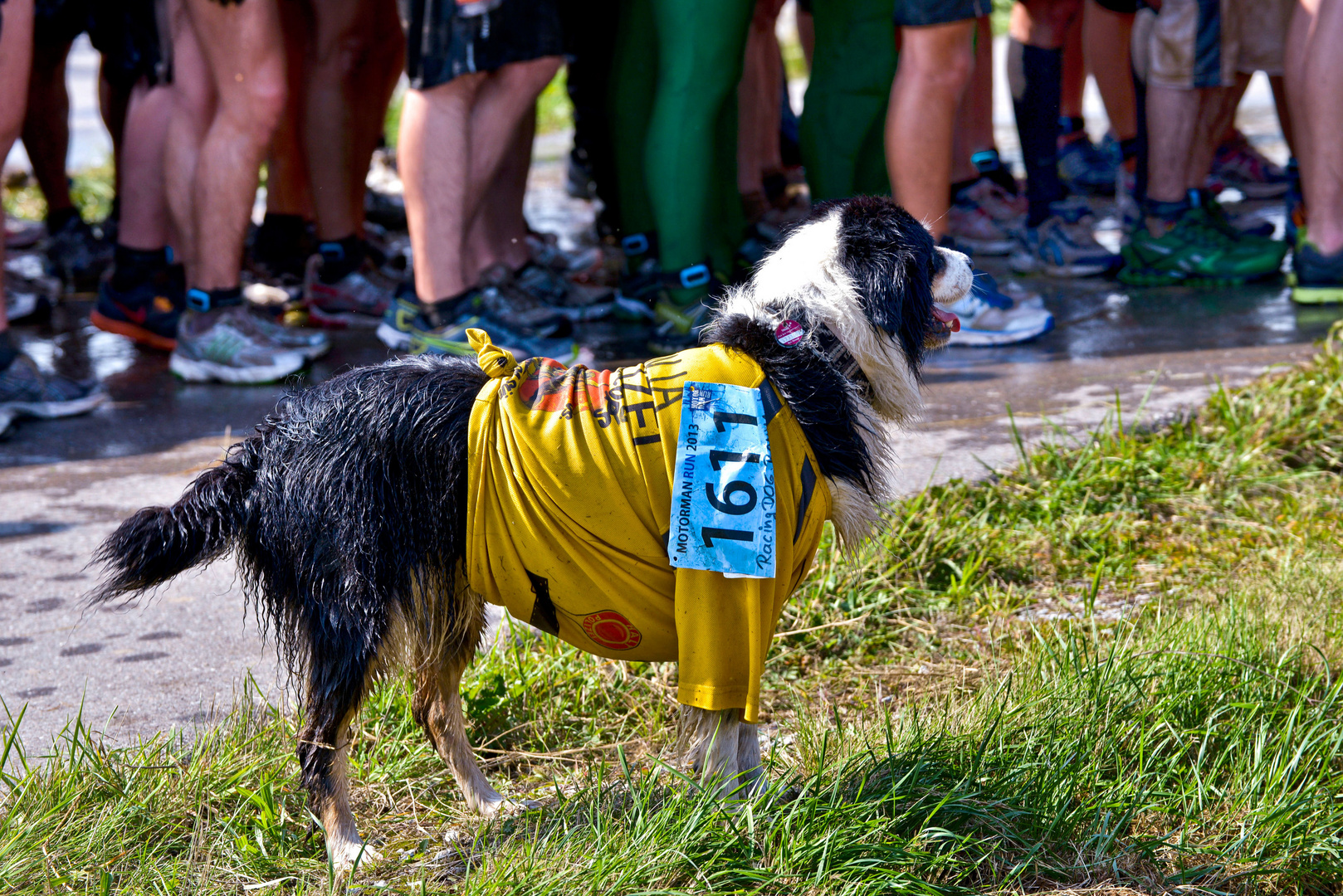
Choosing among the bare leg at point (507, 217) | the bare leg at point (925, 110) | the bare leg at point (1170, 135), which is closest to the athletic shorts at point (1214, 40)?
the bare leg at point (1170, 135)

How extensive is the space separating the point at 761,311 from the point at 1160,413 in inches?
82.2

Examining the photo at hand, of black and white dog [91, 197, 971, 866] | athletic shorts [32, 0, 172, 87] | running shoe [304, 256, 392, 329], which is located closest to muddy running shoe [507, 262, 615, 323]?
running shoe [304, 256, 392, 329]

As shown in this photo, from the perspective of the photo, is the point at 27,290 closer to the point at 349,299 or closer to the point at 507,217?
the point at 349,299

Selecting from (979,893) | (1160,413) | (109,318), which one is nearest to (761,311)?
(979,893)

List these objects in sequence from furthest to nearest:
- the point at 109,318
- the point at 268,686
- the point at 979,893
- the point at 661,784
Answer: the point at 109,318
the point at 268,686
the point at 661,784
the point at 979,893

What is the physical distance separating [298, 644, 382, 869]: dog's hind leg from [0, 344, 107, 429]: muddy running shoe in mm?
2521

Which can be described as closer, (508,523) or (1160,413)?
(508,523)

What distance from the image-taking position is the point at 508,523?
190 centimetres

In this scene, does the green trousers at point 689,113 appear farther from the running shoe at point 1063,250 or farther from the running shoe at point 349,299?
the running shoe at point 1063,250

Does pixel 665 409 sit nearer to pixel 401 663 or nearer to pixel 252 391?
pixel 401 663

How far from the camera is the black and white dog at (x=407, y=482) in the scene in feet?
6.32

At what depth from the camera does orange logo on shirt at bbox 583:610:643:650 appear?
6.45 ft

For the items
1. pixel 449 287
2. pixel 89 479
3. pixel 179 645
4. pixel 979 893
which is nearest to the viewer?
pixel 979 893

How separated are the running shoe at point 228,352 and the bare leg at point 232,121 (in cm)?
13
